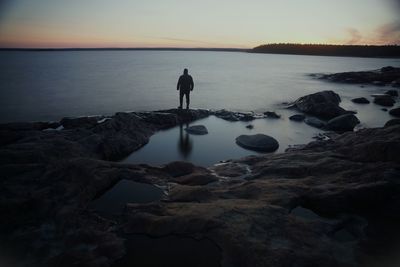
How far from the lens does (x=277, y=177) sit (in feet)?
29.1

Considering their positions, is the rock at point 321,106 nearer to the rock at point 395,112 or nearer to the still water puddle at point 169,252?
the rock at point 395,112

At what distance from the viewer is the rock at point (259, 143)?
13033 millimetres

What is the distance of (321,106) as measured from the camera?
71.4ft

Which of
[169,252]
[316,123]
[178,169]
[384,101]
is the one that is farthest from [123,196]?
[384,101]

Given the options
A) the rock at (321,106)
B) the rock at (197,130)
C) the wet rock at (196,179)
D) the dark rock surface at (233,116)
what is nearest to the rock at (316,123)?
the rock at (321,106)

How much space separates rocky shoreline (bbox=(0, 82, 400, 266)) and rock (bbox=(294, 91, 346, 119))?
10.7 m

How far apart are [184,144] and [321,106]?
1234cm

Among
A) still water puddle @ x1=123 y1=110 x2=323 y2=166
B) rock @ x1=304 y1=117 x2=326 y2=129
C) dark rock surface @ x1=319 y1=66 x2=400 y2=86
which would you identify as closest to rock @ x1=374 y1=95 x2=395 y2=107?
rock @ x1=304 y1=117 x2=326 y2=129

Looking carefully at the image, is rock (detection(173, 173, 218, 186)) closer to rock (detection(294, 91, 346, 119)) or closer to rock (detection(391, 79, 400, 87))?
rock (detection(294, 91, 346, 119))

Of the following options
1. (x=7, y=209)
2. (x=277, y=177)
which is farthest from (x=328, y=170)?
(x=7, y=209)

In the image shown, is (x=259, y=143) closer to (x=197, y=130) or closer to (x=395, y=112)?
(x=197, y=130)

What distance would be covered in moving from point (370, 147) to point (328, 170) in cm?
167

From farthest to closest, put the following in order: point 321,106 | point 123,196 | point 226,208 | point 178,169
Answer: point 321,106, point 178,169, point 123,196, point 226,208

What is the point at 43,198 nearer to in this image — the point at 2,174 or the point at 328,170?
the point at 2,174
